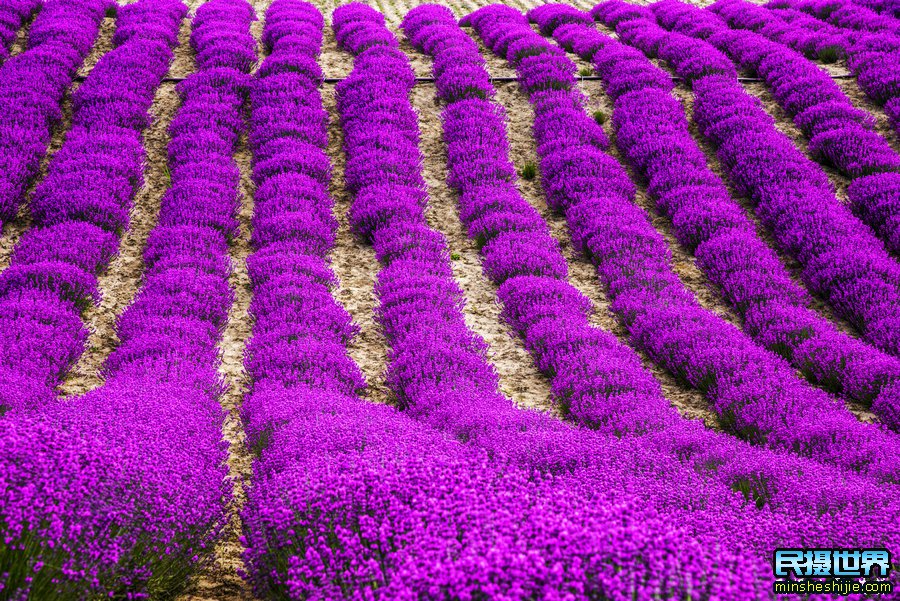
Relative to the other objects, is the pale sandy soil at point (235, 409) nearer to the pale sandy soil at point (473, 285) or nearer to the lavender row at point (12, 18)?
the pale sandy soil at point (473, 285)

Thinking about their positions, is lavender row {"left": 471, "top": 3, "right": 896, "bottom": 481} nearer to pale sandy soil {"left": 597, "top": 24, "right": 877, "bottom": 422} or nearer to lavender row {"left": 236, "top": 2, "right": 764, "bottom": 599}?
pale sandy soil {"left": 597, "top": 24, "right": 877, "bottom": 422}

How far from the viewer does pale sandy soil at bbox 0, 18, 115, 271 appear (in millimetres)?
7226

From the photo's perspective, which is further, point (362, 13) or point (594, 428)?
point (362, 13)

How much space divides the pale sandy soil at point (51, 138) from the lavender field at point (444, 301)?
0.08 m

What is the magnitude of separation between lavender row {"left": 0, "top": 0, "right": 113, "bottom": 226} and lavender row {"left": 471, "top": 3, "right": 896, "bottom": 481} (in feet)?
17.6

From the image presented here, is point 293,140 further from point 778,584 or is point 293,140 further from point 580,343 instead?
point 778,584

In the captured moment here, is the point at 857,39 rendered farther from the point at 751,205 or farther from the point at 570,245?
the point at 570,245

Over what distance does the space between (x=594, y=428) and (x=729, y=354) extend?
1.22 meters

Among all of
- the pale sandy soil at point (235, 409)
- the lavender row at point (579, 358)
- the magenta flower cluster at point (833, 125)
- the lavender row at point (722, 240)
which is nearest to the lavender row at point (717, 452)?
the lavender row at point (579, 358)

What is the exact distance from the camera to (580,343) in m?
5.54

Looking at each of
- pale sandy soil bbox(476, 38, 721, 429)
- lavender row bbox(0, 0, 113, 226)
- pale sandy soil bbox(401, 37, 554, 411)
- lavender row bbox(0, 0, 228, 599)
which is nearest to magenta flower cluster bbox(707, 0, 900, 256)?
pale sandy soil bbox(476, 38, 721, 429)

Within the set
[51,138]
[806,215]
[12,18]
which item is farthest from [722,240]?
[12,18]

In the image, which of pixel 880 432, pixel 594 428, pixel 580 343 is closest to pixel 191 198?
pixel 580 343

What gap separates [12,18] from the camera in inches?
477
